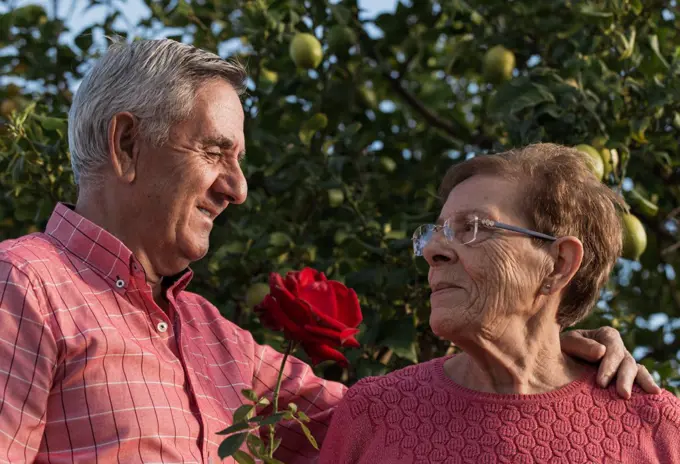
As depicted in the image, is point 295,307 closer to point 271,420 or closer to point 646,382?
point 271,420

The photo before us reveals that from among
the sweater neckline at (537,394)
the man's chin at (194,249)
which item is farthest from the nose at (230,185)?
the sweater neckline at (537,394)

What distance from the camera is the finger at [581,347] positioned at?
2432 millimetres

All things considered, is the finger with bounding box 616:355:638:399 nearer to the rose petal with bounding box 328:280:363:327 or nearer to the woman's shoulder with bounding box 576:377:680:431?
the woman's shoulder with bounding box 576:377:680:431

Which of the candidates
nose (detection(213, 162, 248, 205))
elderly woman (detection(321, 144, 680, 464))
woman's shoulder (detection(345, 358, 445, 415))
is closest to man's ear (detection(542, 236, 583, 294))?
elderly woman (detection(321, 144, 680, 464))

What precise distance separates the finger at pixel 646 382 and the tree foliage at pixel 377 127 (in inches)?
23.5

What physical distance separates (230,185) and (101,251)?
323 millimetres

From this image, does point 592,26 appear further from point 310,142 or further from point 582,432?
point 582,432

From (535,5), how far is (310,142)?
32.6 inches

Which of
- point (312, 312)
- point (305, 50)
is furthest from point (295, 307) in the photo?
point (305, 50)

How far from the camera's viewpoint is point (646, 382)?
236 centimetres

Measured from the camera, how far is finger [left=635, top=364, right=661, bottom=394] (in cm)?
235

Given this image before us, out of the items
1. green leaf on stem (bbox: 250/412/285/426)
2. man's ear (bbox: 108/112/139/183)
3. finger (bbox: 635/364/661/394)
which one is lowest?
finger (bbox: 635/364/661/394)

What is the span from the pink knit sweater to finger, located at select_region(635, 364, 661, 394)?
0.01m

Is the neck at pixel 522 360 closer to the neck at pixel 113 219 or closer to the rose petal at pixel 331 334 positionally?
the rose petal at pixel 331 334
